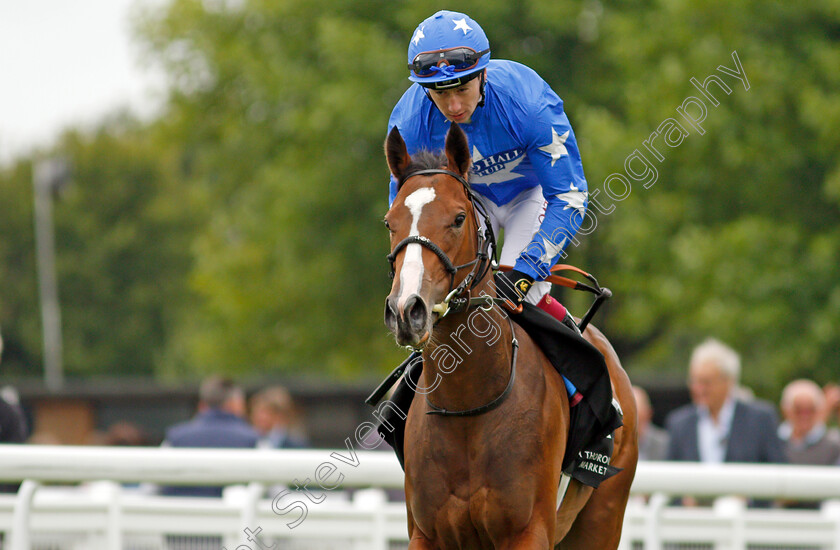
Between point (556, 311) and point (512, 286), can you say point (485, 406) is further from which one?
point (556, 311)

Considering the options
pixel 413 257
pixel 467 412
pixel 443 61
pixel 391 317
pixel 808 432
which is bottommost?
pixel 467 412

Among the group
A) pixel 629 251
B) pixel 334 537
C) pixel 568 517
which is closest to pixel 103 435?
pixel 629 251

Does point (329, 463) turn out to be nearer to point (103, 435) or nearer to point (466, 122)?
point (466, 122)

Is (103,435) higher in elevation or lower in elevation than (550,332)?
higher

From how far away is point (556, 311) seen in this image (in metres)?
4.82

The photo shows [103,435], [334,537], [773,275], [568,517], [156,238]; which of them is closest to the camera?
[568,517]

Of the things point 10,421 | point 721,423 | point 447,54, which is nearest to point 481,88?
point 447,54

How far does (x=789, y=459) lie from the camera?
26.3 feet

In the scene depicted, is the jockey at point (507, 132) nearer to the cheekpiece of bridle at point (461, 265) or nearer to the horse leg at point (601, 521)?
the cheekpiece of bridle at point (461, 265)

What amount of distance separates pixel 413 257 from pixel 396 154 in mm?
596

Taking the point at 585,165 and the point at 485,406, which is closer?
the point at 485,406

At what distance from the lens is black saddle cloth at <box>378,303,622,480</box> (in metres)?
4.48

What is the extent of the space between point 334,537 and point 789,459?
147 inches

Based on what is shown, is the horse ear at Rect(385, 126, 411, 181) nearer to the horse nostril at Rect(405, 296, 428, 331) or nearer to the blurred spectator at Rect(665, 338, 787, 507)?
the horse nostril at Rect(405, 296, 428, 331)
